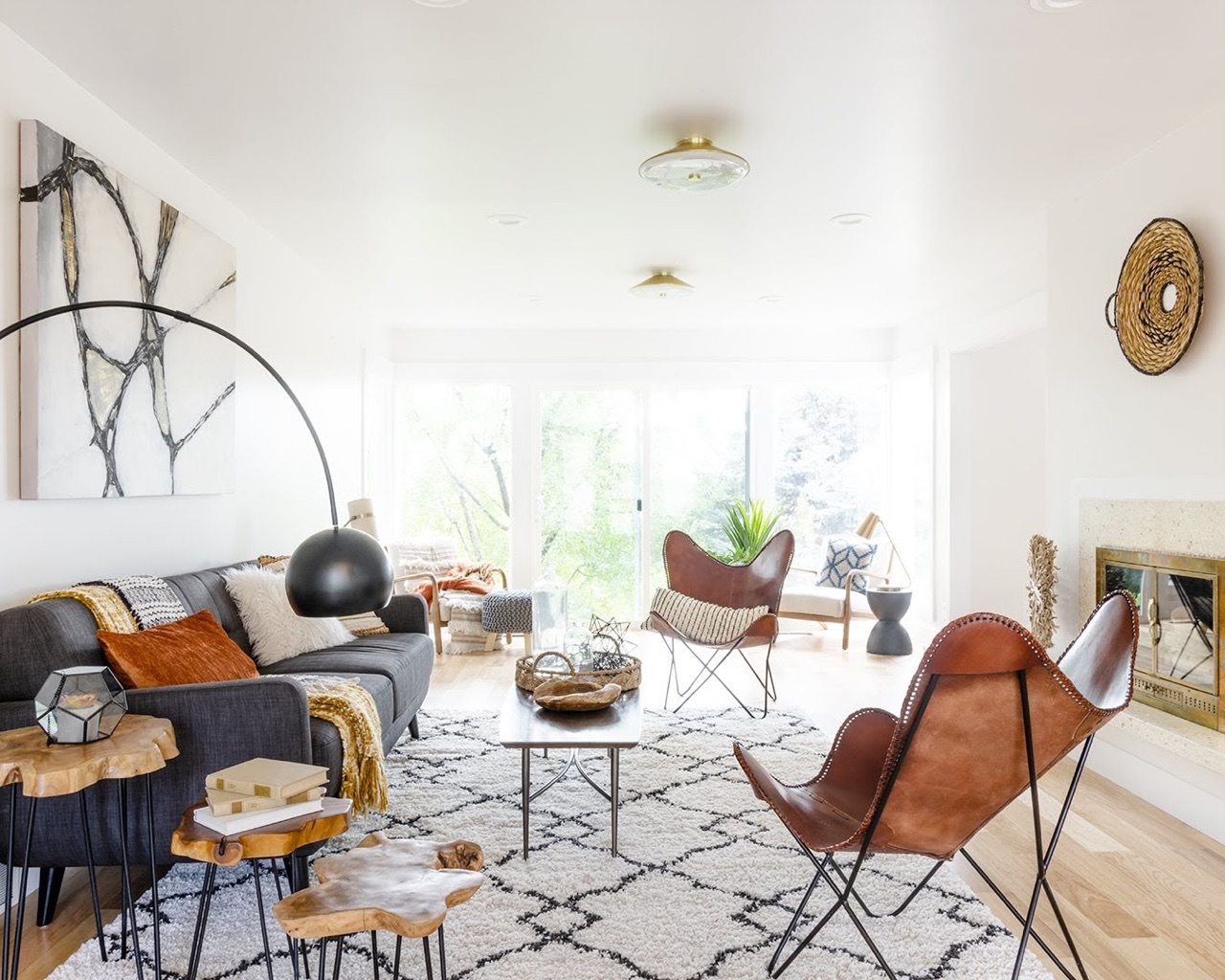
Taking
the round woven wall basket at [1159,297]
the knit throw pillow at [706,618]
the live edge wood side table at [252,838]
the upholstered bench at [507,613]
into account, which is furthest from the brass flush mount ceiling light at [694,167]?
the upholstered bench at [507,613]

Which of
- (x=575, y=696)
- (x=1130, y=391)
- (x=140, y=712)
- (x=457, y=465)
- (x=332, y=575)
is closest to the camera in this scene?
(x=332, y=575)

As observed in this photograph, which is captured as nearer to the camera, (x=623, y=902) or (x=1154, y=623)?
(x=623, y=902)

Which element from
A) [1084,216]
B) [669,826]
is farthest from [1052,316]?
[669,826]

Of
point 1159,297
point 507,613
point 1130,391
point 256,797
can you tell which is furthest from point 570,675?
point 507,613

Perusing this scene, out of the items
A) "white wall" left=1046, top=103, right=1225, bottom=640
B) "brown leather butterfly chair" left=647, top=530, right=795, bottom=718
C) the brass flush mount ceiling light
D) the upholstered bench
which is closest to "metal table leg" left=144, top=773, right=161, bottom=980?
the brass flush mount ceiling light

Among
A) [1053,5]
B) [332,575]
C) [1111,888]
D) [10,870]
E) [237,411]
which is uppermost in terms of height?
[1053,5]

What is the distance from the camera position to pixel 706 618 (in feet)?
16.8

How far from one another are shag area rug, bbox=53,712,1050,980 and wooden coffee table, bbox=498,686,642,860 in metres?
0.15

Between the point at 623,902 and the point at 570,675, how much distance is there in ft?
3.09

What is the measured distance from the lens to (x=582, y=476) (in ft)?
26.3

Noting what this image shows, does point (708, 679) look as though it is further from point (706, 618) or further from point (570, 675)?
point (570, 675)

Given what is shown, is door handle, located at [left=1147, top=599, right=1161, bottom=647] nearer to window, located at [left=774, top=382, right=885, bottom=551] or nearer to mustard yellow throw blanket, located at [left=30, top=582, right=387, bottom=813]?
mustard yellow throw blanket, located at [left=30, top=582, right=387, bottom=813]

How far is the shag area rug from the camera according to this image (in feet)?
7.66

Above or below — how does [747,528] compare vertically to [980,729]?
above
